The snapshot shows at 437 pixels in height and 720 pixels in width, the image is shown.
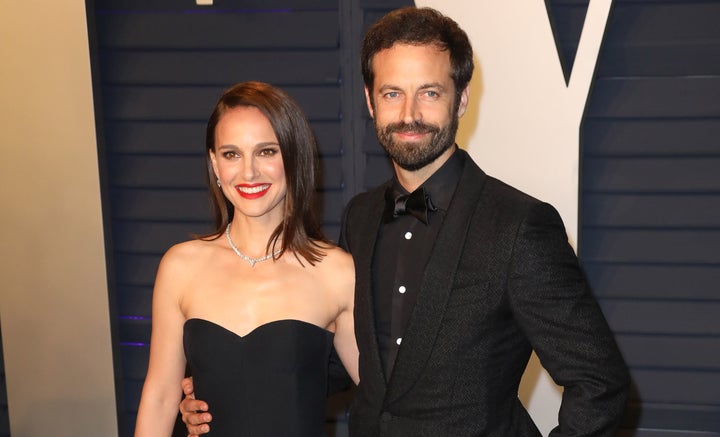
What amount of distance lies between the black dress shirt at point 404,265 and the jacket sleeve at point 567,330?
8.7 inches

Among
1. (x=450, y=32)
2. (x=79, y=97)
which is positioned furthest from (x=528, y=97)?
(x=79, y=97)

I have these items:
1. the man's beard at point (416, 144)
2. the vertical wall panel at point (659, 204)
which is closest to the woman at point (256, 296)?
the man's beard at point (416, 144)

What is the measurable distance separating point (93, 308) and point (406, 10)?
220 cm

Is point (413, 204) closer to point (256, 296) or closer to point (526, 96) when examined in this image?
point (256, 296)

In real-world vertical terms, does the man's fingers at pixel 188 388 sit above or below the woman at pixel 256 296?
below

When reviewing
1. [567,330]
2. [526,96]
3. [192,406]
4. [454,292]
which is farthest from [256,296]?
[526,96]

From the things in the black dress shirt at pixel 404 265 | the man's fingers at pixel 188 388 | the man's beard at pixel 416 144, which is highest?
the man's beard at pixel 416 144

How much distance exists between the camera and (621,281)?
328cm

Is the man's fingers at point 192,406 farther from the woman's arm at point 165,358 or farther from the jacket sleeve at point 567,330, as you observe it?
the jacket sleeve at point 567,330

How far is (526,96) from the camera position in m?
3.12

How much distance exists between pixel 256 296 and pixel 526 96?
1356 mm

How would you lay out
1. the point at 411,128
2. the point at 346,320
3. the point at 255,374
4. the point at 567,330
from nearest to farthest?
the point at 567,330
the point at 411,128
the point at 255,374
the point at 346,320

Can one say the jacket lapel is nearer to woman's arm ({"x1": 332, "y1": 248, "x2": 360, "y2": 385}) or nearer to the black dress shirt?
the black dress shirt

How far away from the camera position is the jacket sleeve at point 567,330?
179cm
